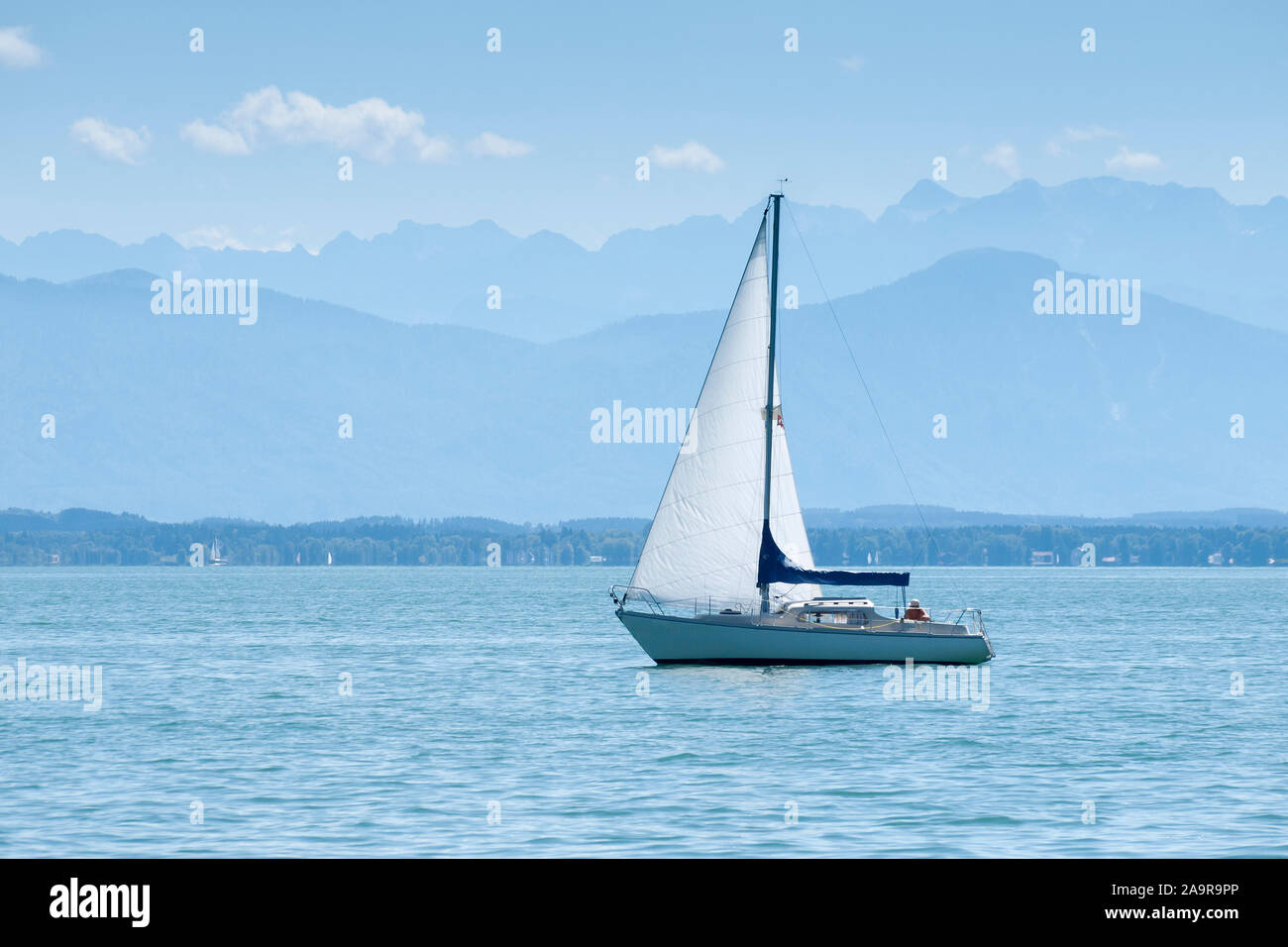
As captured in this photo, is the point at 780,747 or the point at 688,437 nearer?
the point at 780,747

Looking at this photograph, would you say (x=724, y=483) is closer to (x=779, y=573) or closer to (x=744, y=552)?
(x=744, y=552)

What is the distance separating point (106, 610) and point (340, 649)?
5983 cm

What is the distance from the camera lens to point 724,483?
58.1 meters

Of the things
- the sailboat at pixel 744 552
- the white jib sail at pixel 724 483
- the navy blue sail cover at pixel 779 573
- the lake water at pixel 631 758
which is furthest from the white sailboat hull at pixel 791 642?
the navy blue sail cover at pixel 779 573

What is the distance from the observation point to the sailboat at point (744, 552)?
5791 centimetres

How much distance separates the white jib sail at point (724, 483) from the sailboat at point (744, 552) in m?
0.03

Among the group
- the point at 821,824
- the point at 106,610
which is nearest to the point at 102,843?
the point at 821,824

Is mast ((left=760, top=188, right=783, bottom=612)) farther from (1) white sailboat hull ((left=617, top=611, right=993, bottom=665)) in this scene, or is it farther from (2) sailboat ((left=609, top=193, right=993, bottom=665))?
(1) white sailboat hull ((left=617, top=611, right=993, bottom=665))

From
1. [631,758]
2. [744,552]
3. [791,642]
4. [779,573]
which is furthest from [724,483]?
[631,758]

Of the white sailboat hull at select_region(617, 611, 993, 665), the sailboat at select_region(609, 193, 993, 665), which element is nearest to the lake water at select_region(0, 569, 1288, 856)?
the white sailboat hull at select_region(617, 611, 993, 665)

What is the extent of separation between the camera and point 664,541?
58406 mm

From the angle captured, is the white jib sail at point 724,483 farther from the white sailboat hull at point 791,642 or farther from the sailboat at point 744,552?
the white sailboat hull at point 791,642

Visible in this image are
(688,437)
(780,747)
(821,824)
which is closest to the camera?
(821,824)
